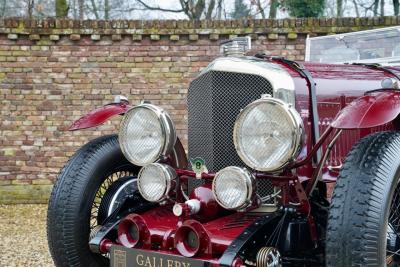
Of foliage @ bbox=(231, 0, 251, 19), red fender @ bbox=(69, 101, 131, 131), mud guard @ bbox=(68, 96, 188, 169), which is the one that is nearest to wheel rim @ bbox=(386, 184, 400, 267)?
mud guard @ bbox=(68, 96, 188, 169)

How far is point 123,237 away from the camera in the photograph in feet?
10.0

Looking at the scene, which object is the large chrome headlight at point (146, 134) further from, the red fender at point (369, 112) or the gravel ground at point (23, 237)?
the gravel ground at point (23, 237)

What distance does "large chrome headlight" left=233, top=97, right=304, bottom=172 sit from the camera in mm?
2656

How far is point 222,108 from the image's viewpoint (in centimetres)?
314

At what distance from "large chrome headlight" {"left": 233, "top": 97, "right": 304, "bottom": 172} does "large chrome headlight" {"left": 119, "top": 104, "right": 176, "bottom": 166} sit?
17.8 inches

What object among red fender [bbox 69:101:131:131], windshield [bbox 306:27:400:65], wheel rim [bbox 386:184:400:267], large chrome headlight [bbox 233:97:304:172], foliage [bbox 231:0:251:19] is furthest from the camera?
foliage [bbox 231:0:251:19]

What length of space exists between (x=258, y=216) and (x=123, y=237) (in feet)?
2.22

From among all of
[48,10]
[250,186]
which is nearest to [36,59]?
[250,186]

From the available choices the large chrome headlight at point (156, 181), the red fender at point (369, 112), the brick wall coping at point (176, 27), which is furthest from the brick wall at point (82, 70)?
the red fender at point (369, 112)

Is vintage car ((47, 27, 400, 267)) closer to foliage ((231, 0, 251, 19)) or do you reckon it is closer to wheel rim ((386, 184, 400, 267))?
wheel rim ((386, 184, 400, 267))

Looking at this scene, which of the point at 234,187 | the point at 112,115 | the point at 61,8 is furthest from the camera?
the point at 61,8

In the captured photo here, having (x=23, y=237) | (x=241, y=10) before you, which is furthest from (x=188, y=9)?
(x=23, y=237)

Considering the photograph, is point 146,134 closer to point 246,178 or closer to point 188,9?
point 246,178

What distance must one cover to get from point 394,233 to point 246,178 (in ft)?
2.40
